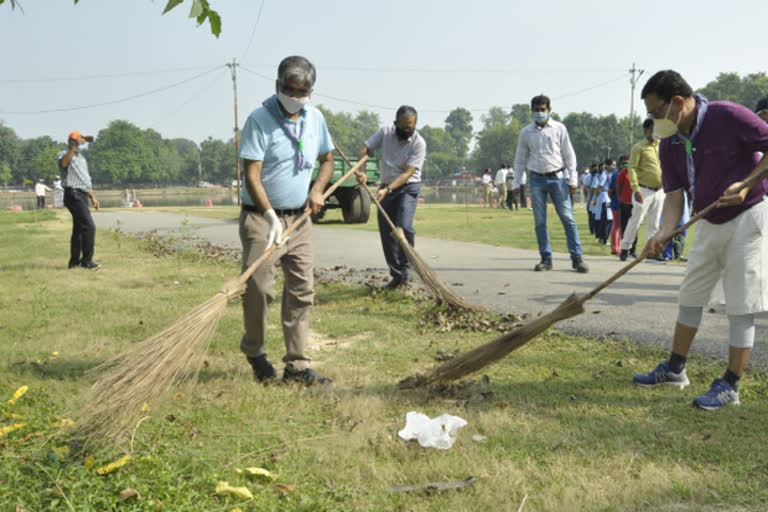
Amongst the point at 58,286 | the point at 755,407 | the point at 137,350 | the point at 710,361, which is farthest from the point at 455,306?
the point at 58,286

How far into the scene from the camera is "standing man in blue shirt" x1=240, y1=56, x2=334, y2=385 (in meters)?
3.60

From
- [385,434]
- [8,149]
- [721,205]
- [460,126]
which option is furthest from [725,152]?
[460,126]

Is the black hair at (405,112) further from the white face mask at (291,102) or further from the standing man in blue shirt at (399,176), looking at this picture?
the white face mask at (291,102)

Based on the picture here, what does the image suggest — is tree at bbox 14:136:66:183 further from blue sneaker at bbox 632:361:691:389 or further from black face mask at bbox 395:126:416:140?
blue sneaker at bbox 632:361:691:389

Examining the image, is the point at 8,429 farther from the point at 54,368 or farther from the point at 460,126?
the point at 460,126

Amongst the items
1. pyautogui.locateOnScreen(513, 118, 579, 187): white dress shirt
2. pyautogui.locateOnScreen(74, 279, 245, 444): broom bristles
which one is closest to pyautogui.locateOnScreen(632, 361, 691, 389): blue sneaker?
pyautogui.locateOnScreen(74, 279, 245, 444): broom bristles

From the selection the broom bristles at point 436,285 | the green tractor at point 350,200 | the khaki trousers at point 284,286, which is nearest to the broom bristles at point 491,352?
the khaki trousers at point 284,286

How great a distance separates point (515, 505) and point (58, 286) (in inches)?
261

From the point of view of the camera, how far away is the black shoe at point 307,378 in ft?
12.5

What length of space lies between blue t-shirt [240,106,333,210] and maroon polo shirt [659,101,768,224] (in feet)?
7.47

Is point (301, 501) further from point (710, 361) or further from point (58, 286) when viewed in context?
point (58, 286)

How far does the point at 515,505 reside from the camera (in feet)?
7.90

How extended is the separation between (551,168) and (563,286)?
1641 mm

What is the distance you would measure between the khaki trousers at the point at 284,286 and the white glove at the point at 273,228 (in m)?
0.11
